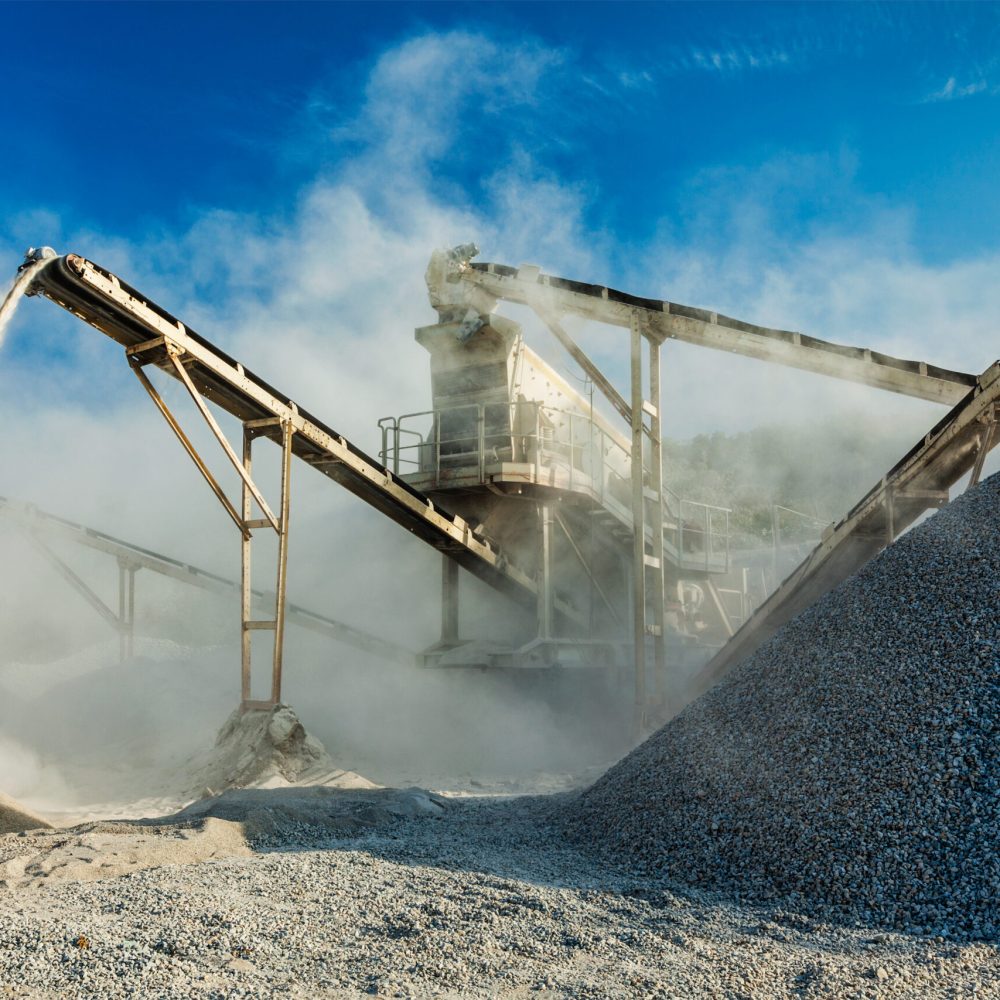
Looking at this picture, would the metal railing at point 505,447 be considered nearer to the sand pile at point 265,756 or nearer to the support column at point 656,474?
the support column at point 656,474

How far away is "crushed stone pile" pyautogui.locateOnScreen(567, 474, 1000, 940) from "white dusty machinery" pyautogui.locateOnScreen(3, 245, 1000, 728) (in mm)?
2767

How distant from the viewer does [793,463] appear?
63875 millimetres

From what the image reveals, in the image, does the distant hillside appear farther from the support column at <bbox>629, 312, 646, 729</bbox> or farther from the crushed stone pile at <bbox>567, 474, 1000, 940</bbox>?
the crushed stone pile at <bbox>567, 474, 1000, 940</bbox>

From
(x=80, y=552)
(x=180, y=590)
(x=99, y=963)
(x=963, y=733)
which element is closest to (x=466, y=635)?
(x=963, y=733)

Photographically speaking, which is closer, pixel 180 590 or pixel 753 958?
pixel 753 958

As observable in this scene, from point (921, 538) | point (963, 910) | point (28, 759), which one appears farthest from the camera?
point (28, 759)

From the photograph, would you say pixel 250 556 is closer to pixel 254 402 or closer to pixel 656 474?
pixel 254 402

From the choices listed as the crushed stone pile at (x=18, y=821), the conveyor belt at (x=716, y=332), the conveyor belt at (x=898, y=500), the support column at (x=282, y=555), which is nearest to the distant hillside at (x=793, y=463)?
the conveyor belt at (x=716, y=332)

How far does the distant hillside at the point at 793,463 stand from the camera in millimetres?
58500

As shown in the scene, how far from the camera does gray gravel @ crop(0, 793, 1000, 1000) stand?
314 centimetres

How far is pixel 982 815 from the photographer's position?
13.4 ft

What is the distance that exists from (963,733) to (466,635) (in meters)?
9.26

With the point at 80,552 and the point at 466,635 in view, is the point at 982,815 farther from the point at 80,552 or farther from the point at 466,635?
the point at 80,552

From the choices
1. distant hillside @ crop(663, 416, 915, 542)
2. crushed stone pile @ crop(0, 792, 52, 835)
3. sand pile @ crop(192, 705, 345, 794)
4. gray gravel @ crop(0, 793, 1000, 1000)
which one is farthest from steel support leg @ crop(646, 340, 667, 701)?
distant hillside @ crop(663, 416, 915, 542)
